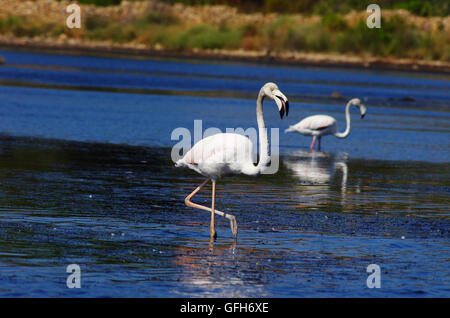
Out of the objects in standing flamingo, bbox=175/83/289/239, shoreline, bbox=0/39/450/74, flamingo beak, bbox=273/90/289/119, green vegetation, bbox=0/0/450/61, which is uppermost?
flamingo beak, bbox=273/90/289/119

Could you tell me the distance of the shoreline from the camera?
75.2 meters

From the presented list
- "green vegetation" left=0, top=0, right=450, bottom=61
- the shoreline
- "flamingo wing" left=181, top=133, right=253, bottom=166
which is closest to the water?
"flamingo wing" left=181, top=133, right=253, bottom=166

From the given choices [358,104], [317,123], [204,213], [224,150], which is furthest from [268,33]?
[224,150]

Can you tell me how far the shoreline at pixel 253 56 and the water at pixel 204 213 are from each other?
47.1 meters

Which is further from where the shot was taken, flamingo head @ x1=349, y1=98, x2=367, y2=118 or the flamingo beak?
flamingo head @ x1=349, y1=98, x2=367, y2=118

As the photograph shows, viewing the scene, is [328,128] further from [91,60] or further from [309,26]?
[309,26]

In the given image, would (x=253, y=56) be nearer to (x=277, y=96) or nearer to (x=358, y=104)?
(x=358, y=104)

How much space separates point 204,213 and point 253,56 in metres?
68.2

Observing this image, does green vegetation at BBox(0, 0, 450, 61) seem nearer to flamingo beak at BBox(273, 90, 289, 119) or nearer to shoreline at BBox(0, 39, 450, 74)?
shoreline at BBox(0, 39, 450, 74)

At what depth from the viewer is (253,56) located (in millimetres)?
80062

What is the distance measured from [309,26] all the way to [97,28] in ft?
69.9

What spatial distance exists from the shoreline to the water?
154 feet

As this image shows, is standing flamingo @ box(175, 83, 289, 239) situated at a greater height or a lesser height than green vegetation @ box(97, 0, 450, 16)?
lesser

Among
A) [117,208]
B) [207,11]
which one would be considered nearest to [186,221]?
[117,208]
